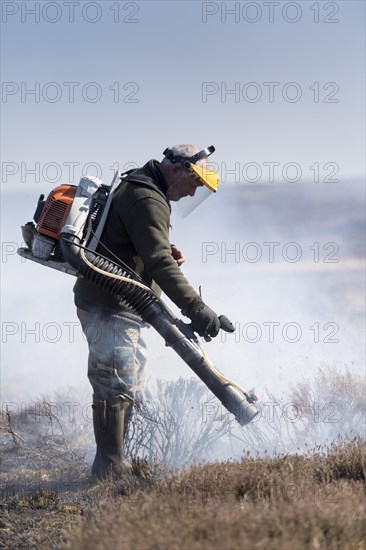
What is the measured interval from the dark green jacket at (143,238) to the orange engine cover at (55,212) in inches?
11.6

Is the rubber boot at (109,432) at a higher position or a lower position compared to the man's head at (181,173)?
lower

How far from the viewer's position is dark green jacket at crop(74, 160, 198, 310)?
652 cm

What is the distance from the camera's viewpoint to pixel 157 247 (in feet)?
21.5

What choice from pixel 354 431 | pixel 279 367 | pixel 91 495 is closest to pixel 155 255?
pixel 91 495

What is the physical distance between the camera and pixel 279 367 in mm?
12133

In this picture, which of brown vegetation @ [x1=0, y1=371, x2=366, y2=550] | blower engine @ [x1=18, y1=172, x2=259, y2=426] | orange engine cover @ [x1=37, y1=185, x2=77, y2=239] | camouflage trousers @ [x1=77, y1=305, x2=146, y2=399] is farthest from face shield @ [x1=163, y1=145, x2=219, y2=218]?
brown vegetation @ [x1=0, y1=371, x2=366, y2=550]

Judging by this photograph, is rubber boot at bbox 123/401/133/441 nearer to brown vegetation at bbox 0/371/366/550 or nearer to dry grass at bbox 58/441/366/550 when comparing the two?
brown vegetation at bbox 0/371/366/550

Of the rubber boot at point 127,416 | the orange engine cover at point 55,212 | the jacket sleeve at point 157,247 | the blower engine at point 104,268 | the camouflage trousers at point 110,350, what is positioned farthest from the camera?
the rubber boot at point 127,416

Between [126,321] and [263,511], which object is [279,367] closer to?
[126,321]

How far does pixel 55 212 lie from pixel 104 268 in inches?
21.2

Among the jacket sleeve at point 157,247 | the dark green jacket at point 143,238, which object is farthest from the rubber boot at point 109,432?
the jacket sleeve at point 157,247

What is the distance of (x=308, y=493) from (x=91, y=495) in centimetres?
230

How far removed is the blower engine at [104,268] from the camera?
661 cm

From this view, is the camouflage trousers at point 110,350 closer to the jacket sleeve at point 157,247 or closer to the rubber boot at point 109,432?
the rubber boot at point 109,432
